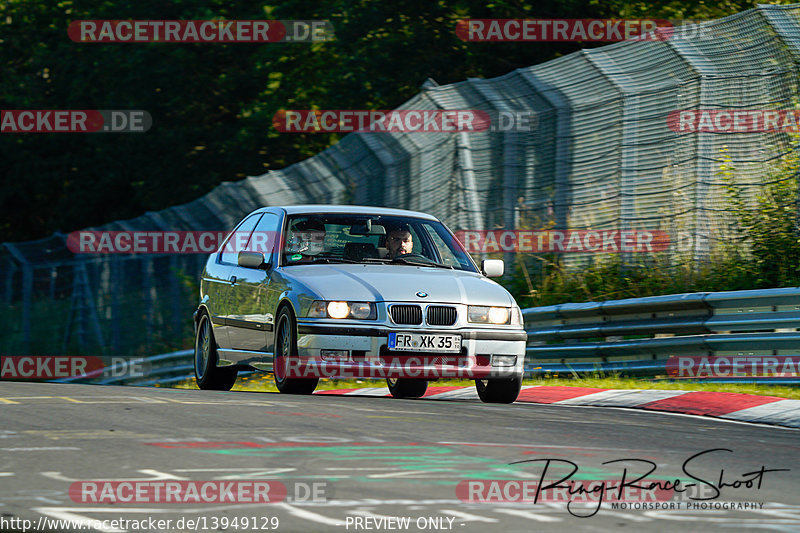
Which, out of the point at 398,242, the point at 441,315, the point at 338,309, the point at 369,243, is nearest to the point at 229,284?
the point at 369,243

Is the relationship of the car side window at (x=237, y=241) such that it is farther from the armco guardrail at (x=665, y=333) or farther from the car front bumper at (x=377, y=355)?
the armco guardrail at (x=665, y=333)

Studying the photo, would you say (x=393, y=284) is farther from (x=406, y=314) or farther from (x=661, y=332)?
(x=661, y=332)

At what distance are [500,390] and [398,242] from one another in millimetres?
1651

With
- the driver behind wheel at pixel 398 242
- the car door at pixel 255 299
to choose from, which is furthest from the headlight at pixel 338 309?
the driver behind wheel at pixel 398 242

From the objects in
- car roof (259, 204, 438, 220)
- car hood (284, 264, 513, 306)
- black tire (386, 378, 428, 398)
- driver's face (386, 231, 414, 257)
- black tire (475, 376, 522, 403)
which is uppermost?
car roof (259, 204, 438, 220)

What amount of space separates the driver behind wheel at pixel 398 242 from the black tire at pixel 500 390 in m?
1.37

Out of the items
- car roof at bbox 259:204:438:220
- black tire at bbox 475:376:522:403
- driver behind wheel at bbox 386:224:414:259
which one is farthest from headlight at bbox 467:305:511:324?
car roof at bbox 259:204:438:220

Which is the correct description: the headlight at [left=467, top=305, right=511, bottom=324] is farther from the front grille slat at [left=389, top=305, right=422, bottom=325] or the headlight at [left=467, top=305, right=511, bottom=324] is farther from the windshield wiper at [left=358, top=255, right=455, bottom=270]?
the windshield wiper at [left=358, top=255, right=455, bottom=270]

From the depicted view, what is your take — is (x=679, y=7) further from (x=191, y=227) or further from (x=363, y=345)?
(x=363, y=345)

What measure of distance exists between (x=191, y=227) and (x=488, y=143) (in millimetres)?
8093

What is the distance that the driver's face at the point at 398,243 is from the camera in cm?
1270

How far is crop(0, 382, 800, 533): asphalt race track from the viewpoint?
6105 mm

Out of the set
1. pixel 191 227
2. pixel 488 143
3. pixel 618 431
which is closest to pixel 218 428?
pixel 618 431

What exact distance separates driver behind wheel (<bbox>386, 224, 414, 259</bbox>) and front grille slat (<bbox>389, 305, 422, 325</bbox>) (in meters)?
1.41
